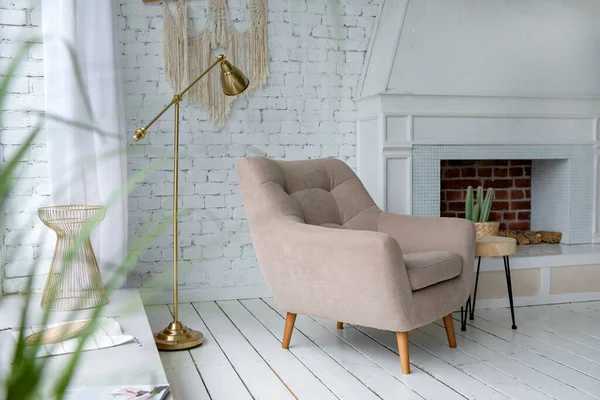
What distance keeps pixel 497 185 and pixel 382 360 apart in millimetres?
2347

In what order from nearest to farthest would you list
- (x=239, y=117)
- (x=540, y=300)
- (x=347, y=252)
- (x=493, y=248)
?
(x=347, y=252)
(x=493, y=248)
(x=540, y=300)
(x=239, y=117)

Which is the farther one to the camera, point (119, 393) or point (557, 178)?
point (557, 178)

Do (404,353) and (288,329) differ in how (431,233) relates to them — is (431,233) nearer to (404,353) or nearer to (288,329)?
(404,353)

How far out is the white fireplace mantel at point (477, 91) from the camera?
414 centimetres

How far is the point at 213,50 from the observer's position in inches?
163

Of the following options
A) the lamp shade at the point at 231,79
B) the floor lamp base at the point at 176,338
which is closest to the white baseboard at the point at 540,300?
the floor lamp base at the point at 176,338

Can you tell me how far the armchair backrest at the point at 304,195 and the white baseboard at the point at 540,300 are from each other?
1.00 metres

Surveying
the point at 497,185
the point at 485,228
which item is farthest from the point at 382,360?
the point at 497,185

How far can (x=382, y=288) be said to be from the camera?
8.76ft

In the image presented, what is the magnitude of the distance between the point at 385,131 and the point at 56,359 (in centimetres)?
253

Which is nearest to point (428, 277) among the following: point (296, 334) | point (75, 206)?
point (296, 334)

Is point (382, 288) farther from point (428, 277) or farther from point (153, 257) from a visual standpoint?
point (153, 257)

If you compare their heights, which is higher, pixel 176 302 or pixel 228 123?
pixel 228 123

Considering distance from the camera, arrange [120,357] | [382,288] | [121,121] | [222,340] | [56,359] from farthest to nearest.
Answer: [121,121]
[222,340]
[382,288]
[120,357]
[56,359]
